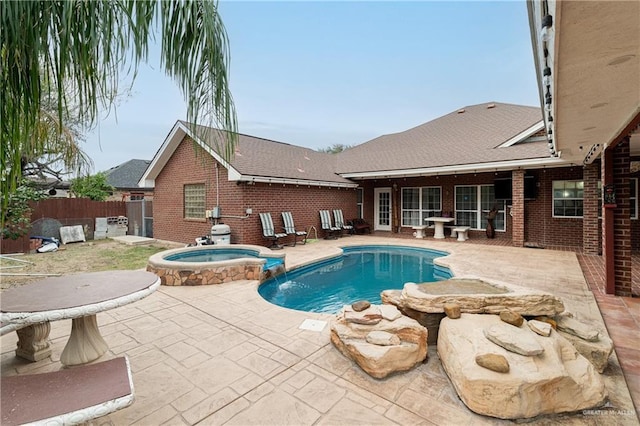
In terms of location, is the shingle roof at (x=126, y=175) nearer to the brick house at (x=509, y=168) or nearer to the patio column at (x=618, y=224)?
the brick house at (x=509, y=168)

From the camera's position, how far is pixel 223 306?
181 inches

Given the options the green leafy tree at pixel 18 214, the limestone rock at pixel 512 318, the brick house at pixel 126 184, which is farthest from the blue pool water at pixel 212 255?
the brick house at pixel 126 184

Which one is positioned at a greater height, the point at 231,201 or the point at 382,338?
the point at 231,201

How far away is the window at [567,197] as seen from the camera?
10.0 metres

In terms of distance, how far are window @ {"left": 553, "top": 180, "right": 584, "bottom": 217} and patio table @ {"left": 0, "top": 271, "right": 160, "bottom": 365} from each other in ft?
40.7

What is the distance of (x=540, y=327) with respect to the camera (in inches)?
108

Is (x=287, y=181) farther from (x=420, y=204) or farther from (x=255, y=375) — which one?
(x=255, y=375)

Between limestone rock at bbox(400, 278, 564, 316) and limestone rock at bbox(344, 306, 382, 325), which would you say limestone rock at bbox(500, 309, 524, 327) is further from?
limestone rock at bbox(344, 306, 382, 325)

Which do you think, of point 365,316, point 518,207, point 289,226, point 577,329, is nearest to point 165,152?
point 289,226

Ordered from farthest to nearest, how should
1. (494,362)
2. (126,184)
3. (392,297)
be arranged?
(126,184)
(392,297)
(494,362)

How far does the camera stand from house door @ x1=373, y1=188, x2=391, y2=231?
14664 millimetres

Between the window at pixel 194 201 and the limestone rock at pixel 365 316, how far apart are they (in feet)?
29.6

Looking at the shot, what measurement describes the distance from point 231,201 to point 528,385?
29.5 ft

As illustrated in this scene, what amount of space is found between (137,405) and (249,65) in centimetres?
272
